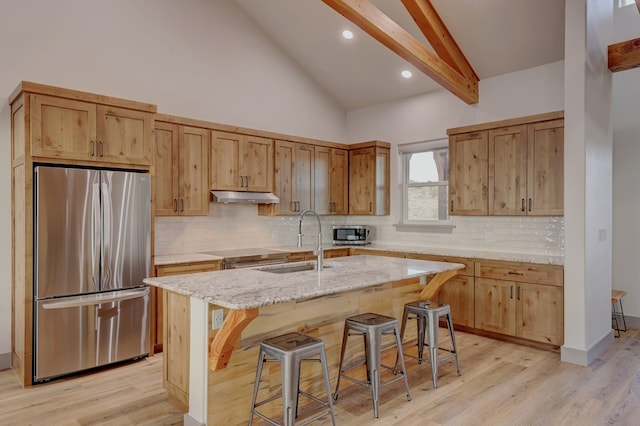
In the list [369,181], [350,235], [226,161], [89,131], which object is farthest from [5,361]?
[369,181]

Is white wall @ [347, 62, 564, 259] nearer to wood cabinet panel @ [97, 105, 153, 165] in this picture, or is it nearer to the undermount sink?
the undermount sink

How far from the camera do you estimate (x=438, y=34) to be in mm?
4570

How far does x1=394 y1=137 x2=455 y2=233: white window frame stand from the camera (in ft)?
18.6

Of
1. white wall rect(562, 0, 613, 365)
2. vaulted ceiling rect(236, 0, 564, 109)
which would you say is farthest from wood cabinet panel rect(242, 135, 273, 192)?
white wall rect(562, 0, 613, 365)

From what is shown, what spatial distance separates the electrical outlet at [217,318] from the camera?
2.46m

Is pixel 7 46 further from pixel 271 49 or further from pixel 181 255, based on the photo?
pixel 271 49

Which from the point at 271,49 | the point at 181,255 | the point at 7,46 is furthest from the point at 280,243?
the point at 7,46

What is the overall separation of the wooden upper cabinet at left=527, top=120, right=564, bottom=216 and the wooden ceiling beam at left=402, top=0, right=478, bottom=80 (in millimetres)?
1115

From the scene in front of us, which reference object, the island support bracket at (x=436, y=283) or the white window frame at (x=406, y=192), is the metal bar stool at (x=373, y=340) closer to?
the island support bracket at (x=436, y=283)

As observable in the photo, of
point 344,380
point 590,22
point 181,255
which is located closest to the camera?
point 344,380

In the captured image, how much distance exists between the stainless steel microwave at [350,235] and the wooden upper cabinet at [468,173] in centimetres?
140

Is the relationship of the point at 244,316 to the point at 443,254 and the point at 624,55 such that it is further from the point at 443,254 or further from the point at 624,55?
the point at 624,55

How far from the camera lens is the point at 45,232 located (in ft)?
11.0

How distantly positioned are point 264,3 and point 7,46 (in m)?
2.79
